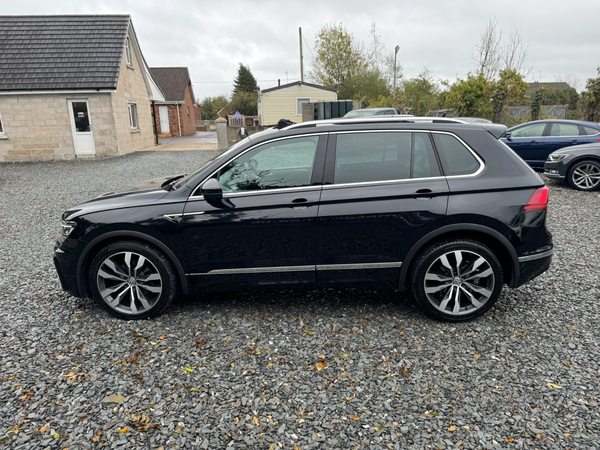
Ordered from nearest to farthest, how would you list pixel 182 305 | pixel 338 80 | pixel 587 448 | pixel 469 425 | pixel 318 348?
1. pixel 587 448
2. pixel 469 425
3. pixel 318 348
4. pixel 182 305
5. pixel 338 80

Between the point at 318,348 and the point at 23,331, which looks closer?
the point at 318,348

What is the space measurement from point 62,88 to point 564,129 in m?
18.9

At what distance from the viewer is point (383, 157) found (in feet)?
12.3

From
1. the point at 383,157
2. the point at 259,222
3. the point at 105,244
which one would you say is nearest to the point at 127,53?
the point at 105,244

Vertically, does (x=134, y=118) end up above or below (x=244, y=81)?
below

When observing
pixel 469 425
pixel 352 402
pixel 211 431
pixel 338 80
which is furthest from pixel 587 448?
pixel 338 80

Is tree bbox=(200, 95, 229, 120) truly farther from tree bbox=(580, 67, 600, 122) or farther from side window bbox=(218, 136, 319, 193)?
side window bbox=(218, 136, 319, 193)

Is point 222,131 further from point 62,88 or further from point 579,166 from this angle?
point 579,166

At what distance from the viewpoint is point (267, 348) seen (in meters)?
3.46

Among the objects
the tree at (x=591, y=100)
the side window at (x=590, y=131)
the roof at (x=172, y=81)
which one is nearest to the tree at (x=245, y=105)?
the roof at (x=172, y=81)

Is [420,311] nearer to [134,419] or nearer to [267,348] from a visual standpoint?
[267,348]

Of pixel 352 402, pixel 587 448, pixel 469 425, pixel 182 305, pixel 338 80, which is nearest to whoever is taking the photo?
pixel 587 448

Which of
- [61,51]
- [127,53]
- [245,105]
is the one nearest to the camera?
[61,51]

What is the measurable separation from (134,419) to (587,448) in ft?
9.02
